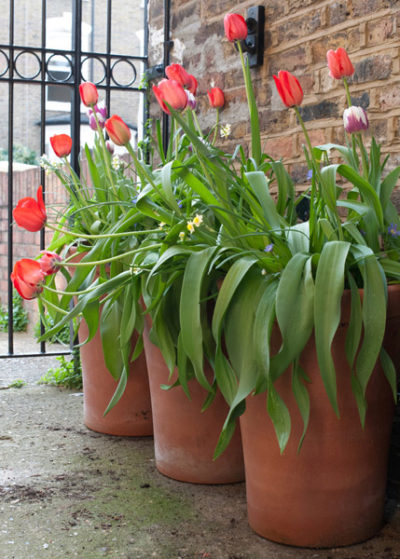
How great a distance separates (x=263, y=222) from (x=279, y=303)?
257 mm

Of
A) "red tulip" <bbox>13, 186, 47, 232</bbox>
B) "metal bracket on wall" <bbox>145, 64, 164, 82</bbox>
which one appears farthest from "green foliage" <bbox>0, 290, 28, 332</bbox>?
"red tulip" <bbox>13, 186, 47, 232</bbox>

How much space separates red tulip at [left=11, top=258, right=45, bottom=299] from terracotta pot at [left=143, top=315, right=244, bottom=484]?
1.79ft

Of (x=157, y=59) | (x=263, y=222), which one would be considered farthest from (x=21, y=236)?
(x=263, y=222)

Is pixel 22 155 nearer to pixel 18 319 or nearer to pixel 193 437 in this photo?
pixel 18 319

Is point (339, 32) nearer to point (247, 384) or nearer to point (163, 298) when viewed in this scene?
point (163, 298)

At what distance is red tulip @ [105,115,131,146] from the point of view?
63.6 inches

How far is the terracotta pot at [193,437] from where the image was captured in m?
1.88

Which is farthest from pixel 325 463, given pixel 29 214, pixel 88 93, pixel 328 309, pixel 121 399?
pixel 88 93

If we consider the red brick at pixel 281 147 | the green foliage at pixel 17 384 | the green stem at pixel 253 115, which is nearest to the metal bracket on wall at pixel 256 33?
the red brick at pixel 281 147

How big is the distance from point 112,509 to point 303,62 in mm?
1514

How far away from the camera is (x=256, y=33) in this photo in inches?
96.5

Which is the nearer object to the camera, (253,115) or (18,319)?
(253,115)

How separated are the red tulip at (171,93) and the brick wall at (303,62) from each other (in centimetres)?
70

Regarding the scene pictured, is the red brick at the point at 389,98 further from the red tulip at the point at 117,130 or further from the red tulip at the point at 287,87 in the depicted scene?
the red tulip at the point at 117,130
